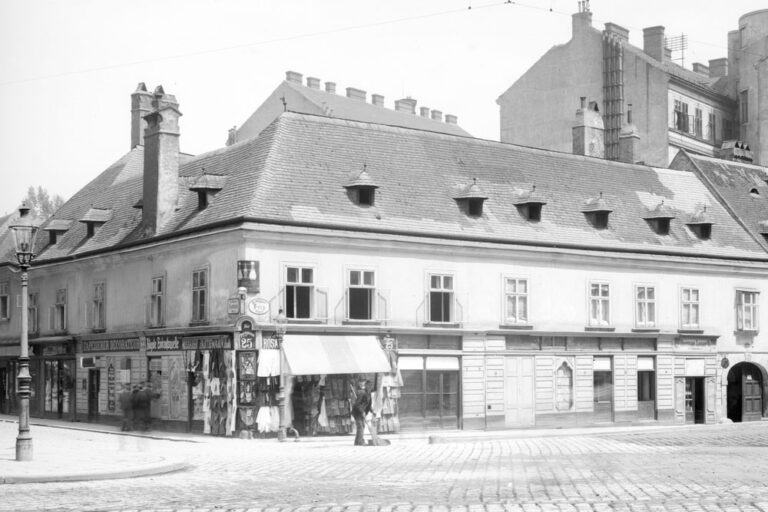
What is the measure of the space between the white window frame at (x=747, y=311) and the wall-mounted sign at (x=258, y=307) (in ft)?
68.5

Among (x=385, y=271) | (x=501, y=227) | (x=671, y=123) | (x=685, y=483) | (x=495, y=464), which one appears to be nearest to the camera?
(x=685, y=483)

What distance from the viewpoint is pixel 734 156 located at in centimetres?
6106

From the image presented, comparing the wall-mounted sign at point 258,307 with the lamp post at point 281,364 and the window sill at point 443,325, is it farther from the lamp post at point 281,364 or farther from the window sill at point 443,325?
the window sill at point 443,325

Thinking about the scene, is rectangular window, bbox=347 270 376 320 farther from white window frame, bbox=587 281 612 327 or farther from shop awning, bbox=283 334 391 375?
white window frame, bbox=587 281 612 327

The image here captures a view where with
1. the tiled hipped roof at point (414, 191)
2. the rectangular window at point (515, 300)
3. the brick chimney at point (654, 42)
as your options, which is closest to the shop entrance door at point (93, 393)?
the tiled hipped roof at point (414, 191)

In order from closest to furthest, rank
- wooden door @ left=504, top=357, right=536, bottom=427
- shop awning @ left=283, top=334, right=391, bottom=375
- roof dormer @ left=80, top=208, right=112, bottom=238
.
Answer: shop awning @ left=283, top=334, right=391, bottom=375, wooden door @ left=504, top=357, right=536, bottom=427, roof dormer @ left=80, top=208, right=112, bottom=238

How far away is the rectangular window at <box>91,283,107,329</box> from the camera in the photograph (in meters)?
42.8

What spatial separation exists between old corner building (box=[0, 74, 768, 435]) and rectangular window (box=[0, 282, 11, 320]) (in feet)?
11.6

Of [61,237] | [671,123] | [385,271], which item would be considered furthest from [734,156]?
[61,237]

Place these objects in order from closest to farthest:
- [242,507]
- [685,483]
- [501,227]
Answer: [242,507] < [685,483] < [501,227]

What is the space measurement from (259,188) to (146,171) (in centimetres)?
663

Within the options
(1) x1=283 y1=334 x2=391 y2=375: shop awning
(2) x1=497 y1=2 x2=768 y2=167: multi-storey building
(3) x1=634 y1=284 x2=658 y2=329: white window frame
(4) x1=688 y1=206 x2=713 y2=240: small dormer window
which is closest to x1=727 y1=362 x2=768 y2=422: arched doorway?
(3) x1=634 y1=284 x2=658 y2=329: white window frame

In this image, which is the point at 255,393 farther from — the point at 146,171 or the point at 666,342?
the point at 666,342

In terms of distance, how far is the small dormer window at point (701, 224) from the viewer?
150 ft
